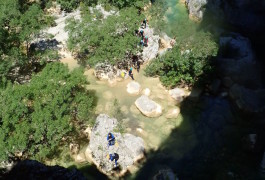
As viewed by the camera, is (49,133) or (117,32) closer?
(49,133)

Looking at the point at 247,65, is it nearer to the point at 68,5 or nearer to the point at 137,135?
the point at 137,135

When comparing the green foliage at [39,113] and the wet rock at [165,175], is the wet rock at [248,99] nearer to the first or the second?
the wet rock at [165,175]

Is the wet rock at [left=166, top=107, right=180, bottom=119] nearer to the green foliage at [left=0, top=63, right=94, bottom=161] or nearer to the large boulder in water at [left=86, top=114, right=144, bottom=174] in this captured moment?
the large boulder in water at [left=86, top=114, right=144, bottom=174]

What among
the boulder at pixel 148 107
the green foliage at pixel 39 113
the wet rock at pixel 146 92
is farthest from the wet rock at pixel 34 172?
the wet rock at pixel 146 92

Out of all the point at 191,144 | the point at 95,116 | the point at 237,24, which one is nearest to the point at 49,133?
the point at 95,116

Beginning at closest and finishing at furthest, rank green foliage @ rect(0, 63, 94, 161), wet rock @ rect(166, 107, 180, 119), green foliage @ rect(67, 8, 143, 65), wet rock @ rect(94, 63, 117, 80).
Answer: green foliage @ rect(0, 63, 94, 161) < wet rock @ rect(166, 107, 180, 119) < green foliage @ rect(67, 8, 143, 65) < wet rock @ rect(94, 63, 117, 80)

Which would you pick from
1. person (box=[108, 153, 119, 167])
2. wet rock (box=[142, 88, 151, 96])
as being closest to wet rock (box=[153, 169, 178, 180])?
person (box=[108, 153, 119, 167])
